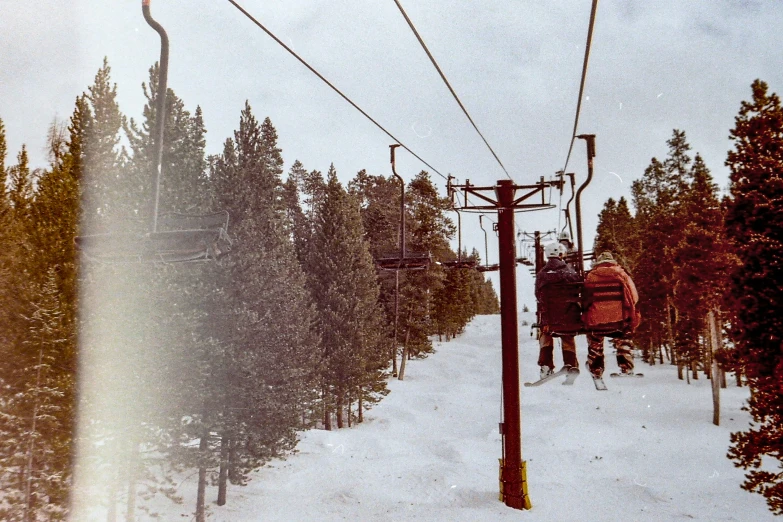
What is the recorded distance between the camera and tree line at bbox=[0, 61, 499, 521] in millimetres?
13281

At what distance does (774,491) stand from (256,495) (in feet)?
54.7

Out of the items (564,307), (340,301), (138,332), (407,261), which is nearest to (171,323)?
(138,332)

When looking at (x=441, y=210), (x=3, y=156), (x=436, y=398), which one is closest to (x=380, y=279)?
(x=441, y=210)

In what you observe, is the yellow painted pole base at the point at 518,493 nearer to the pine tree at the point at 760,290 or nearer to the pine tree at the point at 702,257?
the pine tree at the point at 760,290

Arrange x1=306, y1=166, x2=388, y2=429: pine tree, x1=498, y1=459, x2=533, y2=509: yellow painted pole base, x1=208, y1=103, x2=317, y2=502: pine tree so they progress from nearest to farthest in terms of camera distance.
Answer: x1=498, y1=459, x2=533, y2=509: yellow painted pole base → x1=208, y1=103, x2=317, y2=502: pine tree → x1=306, y1=166, x2=388, y2=429: pine tree

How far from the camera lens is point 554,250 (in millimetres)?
8867

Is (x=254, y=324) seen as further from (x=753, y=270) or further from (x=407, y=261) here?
(x=753, y=270)

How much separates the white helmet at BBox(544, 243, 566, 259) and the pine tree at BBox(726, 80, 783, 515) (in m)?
8.82

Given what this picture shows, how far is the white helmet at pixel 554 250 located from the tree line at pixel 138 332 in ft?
25.5

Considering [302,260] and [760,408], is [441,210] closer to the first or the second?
[302,260]

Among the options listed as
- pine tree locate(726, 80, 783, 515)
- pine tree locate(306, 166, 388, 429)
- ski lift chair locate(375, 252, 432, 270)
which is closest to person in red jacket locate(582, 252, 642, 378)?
pine tree locate(726, 80, 783, 515)

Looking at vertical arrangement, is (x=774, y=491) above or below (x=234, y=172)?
below

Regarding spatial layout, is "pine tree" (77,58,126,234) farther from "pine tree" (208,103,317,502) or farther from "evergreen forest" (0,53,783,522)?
"pine tree" (208,103,317,502)

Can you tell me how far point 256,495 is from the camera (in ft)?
63.0
